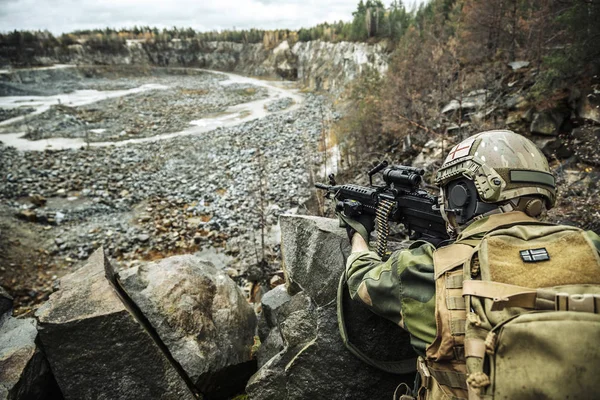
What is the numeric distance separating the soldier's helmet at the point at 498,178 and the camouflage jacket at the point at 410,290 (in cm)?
15

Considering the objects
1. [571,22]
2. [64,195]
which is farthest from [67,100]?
[571,22]

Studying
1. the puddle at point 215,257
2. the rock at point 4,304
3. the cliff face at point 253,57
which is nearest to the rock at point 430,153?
the puddle at point 215,257

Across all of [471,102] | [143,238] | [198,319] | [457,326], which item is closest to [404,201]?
[457,326]

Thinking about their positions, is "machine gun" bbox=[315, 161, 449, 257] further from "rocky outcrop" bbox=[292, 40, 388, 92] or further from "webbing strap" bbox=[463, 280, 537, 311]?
"rocky outcrop" bbox=[292, 40, 388, 92]

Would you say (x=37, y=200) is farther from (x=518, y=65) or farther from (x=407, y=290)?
(x=518, y=65)

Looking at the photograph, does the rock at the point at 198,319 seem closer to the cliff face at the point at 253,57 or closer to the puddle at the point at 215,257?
the puddle at the point at 215,257

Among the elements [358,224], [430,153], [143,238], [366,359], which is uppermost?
[358,224]

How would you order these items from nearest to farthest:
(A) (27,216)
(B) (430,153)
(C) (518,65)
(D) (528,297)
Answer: (D) (528,297) → (B) (430,153) → (C) (518,65) → (A) (27,216)

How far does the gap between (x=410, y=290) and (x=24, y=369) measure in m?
3.66

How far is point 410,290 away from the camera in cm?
201

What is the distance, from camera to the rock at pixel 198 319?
3.54 meters

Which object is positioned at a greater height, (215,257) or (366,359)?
(366,359)

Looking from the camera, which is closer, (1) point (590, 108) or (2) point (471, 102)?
(1) point (590, 108)

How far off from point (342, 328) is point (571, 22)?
8.98 meters
